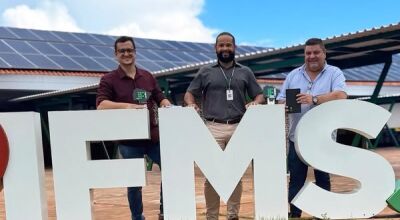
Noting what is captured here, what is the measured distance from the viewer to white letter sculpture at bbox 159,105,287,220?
4160 millimetres

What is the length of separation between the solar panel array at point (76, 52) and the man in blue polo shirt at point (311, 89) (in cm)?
1076

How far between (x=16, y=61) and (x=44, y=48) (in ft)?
6.25

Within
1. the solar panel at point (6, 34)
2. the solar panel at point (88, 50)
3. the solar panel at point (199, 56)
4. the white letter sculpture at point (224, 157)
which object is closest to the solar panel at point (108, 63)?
the solar panel at point (88, 50)

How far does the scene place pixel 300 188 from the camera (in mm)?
4645

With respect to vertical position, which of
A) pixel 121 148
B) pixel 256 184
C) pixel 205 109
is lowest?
pixel 256 184

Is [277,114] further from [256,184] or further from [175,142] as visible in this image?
[175,142]

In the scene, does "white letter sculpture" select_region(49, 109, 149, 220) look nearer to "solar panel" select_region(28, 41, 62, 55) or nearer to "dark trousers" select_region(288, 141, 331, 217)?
"dark trousers" select_region(288, 141, 331, 217)

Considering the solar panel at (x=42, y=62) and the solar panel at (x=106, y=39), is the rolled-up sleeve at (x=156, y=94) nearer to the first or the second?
the solar panel at (x=42, y=62)

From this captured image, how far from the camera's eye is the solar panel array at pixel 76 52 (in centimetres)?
1452

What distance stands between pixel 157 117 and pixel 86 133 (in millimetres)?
605

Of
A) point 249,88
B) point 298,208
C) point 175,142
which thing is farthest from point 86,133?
point 298,208

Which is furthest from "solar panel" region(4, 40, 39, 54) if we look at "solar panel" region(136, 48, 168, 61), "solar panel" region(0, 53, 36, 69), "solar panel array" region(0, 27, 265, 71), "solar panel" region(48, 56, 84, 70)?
"solar panel" region(136, 48, 168, 61)

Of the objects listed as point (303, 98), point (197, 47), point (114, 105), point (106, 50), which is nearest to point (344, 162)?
point (303, 98)

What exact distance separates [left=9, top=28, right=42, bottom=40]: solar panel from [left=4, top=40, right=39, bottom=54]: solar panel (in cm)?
72
